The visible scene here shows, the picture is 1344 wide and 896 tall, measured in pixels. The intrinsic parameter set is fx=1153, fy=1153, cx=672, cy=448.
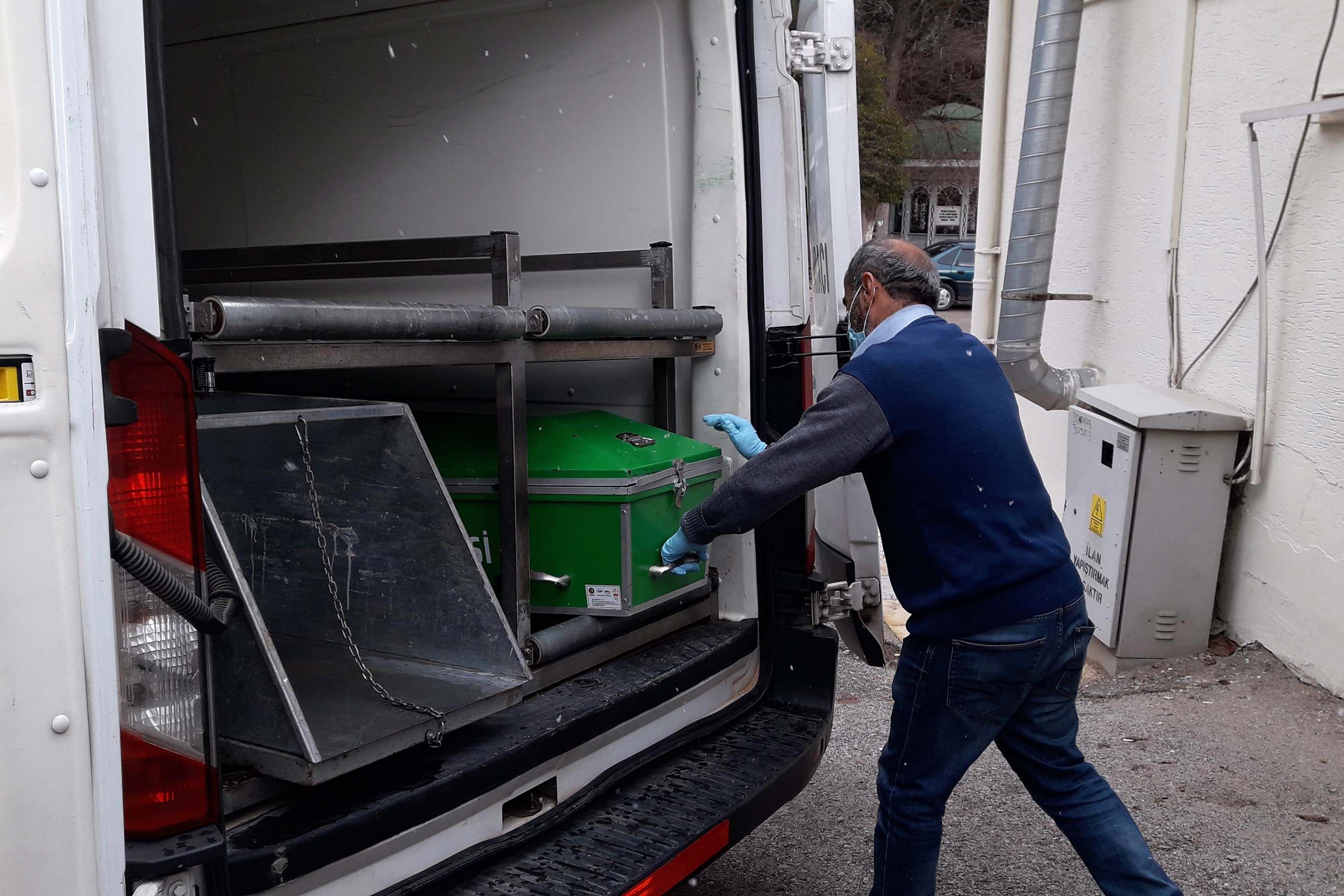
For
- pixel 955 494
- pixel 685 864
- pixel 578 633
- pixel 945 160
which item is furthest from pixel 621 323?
pixel 945 160

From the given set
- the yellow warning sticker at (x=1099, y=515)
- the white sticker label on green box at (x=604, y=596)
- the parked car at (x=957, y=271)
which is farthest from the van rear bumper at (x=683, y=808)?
the parked car at (x=957, y=271)

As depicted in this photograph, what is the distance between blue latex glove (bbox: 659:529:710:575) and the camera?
2.69 meters

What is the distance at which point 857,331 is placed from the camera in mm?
2830

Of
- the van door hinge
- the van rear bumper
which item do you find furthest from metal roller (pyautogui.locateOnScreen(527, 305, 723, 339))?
the van rear bumper

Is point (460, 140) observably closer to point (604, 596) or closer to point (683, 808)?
point (604, 596)

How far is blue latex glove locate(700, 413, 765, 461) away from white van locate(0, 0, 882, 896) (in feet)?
0.45

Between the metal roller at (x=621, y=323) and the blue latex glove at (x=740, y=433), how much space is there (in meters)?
0.22

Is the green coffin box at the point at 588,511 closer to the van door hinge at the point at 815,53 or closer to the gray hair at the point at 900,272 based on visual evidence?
the gray hair at the point at 900,272

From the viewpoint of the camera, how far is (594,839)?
89.5 inches

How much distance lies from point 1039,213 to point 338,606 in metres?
5.26

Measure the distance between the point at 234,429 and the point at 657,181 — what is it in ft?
4.04

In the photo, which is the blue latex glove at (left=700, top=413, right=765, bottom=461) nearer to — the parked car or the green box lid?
the green box lid

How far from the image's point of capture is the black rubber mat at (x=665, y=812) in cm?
209

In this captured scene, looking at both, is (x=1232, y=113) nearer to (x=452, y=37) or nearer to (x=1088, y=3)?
(x=1088, y=3)
